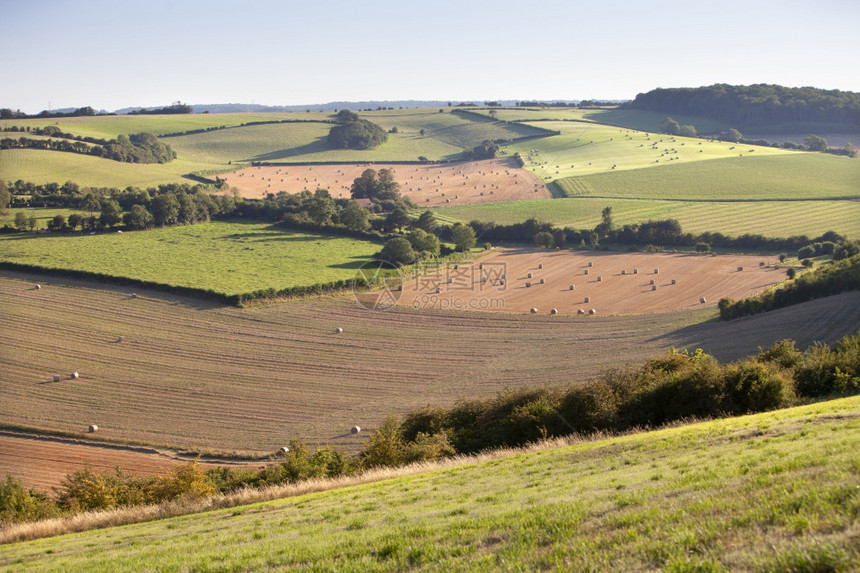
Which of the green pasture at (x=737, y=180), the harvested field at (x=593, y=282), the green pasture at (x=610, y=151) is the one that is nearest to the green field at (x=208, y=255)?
the harvested field at (x=593, y=282)

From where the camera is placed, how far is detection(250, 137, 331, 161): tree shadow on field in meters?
151

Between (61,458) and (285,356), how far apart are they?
15029 millimetres

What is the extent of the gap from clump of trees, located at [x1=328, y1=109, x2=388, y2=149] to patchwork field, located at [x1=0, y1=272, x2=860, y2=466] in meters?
108

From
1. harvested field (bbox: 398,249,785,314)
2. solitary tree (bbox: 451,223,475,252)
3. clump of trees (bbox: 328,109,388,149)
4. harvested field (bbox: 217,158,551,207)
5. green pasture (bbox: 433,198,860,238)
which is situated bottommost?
harvested field (bbox: 398,249,785,314)

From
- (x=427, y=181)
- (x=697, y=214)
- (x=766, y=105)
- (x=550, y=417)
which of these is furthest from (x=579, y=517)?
(x=766, y=105)

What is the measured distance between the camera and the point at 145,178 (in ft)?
381

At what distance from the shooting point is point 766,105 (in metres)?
165

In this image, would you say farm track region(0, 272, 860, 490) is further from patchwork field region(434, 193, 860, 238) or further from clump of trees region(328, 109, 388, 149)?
clump of trees region(328, 109, 388, 149)

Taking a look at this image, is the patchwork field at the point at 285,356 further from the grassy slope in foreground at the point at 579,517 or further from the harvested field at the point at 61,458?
the grassy slope in foreground at the point at 579,517

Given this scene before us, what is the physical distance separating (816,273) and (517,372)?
83.0ft

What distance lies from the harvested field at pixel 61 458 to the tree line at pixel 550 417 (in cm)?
300

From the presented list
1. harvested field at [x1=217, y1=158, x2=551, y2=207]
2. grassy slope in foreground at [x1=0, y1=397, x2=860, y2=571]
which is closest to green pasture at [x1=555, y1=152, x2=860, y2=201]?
harvested field at [x1=217, y1=158, x2=551, y2=207]

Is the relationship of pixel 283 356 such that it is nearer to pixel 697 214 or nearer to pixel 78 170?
pixel 697 214

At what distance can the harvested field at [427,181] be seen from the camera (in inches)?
4235
